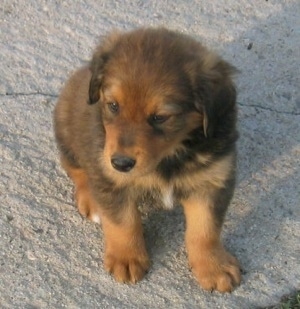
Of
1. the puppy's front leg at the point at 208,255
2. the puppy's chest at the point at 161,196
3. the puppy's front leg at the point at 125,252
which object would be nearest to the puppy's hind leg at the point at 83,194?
the puppy's front leg at the point at 125,252

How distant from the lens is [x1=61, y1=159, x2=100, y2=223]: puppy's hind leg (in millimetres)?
4371

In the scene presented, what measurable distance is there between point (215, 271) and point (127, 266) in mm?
468

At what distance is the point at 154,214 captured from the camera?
446 cm

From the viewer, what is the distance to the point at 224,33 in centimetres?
572

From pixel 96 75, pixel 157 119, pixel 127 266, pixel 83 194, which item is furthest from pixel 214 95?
pixel 83 194

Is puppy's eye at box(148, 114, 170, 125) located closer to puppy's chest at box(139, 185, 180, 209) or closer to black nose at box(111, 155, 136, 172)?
black nose at box(111, 155, 136, 172)

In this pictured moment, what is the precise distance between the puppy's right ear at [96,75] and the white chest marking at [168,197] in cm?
58

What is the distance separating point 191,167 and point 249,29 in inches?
91.2

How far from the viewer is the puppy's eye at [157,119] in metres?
3.39

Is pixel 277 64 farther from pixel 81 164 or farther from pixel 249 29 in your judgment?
pixel 81 164

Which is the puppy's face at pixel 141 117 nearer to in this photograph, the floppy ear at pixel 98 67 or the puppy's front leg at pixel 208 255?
the floppy ear at pixel 98 67

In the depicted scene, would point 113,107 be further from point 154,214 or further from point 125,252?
point 154,214

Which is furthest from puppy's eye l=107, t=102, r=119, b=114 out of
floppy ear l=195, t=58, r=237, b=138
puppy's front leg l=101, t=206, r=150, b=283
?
puppy's front leg l=101, t=206, r=150, b=283

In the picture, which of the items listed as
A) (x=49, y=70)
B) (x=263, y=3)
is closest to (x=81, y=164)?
(x=49, y=70)
